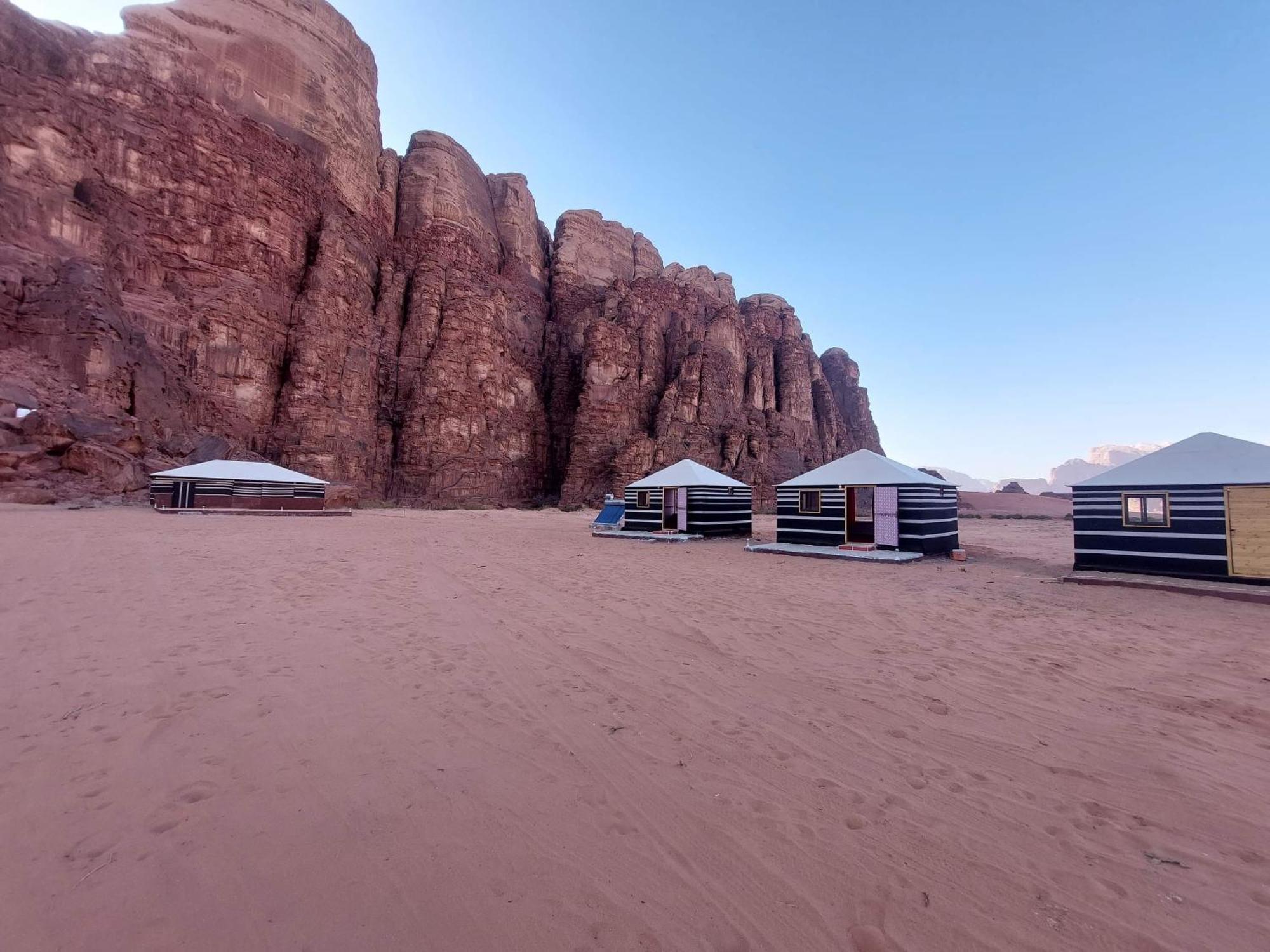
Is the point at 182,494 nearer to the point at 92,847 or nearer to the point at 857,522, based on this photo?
the point at 92,847

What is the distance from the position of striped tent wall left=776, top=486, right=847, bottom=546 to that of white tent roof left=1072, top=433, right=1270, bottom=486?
18.6 ft

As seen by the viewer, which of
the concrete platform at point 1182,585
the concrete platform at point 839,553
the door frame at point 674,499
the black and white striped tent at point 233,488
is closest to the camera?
the concrete platform at point 1182,585

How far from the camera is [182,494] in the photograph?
24.3 meters

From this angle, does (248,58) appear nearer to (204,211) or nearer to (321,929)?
(204,211)

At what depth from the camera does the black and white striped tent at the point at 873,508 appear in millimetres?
14898

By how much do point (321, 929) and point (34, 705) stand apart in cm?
367

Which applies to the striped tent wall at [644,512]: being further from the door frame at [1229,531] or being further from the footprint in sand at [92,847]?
the footprint in sand at [92,847]

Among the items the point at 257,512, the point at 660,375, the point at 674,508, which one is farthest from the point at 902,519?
the point at 660,375

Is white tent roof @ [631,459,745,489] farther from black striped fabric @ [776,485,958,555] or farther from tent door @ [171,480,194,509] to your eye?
Answer: tent door @ [171,480,194,509]

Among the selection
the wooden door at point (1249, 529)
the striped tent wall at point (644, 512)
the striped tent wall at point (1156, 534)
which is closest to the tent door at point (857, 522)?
the striped tent wall at point (1156, 534)

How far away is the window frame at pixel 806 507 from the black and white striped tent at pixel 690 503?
3.84 meters

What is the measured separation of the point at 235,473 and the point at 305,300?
15895 mm

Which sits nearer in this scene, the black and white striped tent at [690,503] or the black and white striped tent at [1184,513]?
the black and white striped tent at [1184,513]

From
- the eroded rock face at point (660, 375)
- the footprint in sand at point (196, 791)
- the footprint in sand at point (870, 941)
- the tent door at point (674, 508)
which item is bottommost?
the footprint in sand at point (870, 941)
